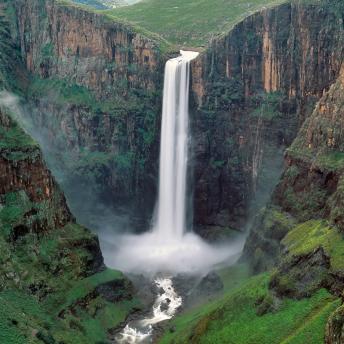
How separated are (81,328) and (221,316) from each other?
10129mm

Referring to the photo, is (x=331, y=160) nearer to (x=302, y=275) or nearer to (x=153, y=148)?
(x=302, y=275)

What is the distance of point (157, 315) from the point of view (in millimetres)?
50062

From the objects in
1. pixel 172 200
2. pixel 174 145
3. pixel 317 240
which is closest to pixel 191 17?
pixel 174 145

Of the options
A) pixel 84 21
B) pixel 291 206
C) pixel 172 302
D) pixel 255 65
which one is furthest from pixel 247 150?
pixel 84 21

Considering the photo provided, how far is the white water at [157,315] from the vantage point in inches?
1828

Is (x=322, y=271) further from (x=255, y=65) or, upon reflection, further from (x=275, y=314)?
(x=255, y=65)

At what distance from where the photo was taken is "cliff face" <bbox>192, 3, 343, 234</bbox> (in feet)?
193

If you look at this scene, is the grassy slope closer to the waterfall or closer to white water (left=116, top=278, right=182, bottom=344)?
the waterfall

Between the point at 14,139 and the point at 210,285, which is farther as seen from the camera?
the point at 210,285

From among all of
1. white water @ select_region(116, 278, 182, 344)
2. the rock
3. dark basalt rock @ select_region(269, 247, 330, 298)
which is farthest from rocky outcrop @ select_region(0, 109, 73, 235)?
dark basalt rock @ select_region(269, 247, 330, 298)

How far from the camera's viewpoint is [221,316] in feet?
136

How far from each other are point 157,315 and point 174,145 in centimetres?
2255

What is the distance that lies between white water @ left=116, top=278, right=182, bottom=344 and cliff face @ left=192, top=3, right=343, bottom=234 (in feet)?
45.2

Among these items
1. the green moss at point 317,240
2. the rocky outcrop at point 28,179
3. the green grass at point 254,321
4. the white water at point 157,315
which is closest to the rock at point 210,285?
the white water at point 157,315
